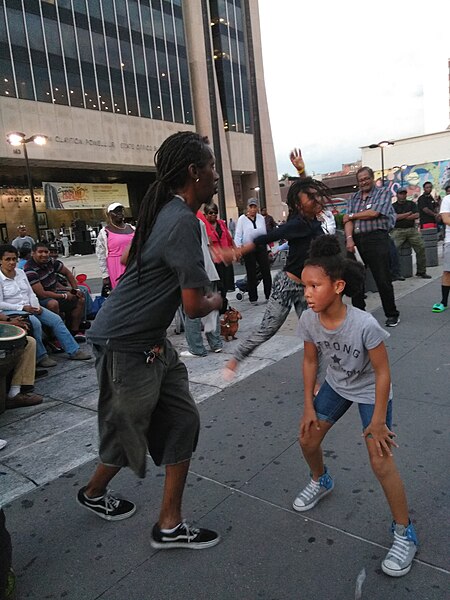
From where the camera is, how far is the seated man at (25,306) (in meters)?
5.20

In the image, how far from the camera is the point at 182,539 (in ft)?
7.06

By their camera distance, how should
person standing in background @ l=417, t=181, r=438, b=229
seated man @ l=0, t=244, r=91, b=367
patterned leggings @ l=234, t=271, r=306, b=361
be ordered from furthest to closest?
person standing in background @ l=417, t=181, r=438, b=229 → seated man @ l=0, t=244, r=91, b=367 → patterned leggings @ l=234, t=271, r=306, b=361

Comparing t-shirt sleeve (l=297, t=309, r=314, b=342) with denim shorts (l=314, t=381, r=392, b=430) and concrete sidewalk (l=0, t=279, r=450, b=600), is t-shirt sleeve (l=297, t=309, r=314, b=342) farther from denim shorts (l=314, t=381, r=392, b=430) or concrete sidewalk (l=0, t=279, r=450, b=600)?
concrete sidewalk (l=0, t=279, r=450, b=600)

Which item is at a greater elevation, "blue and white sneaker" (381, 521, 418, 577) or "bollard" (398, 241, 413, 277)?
"bollard" (398, 241, 413, 277)

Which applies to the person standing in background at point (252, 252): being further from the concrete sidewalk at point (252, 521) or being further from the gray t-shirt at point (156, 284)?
the gray t-shirt at point (156, 284)

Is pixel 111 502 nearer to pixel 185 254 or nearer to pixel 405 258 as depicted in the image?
pixel 185 254

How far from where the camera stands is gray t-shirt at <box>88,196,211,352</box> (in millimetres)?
1810

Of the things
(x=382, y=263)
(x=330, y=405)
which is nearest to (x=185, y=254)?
(x=330, y=405)

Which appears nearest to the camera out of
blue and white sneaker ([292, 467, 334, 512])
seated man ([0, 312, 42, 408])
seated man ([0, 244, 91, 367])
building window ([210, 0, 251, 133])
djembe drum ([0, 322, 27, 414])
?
blue and white sneaker ([292, 467, 334, 512])

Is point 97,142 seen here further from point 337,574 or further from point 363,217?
point 337,574

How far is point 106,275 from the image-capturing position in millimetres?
6648

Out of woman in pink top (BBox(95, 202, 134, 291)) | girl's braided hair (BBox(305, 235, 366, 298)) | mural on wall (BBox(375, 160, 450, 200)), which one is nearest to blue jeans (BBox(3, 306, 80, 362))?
woman in pink top (BBox(95, 202, 134, 291))

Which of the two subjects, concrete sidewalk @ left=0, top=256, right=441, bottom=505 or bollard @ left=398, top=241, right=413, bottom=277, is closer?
concrete sidewalk @ left=0, top=256, right=441, bottom=505

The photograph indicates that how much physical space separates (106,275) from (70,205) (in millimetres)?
33033
